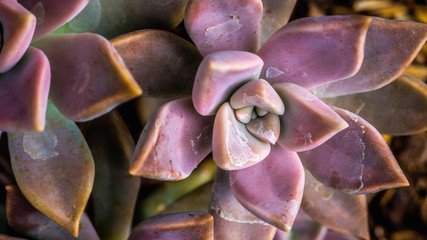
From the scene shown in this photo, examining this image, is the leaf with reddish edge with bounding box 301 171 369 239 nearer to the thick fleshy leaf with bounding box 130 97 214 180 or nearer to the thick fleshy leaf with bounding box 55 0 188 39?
the thick fleshy leaf with bounding box 130 97 214 180

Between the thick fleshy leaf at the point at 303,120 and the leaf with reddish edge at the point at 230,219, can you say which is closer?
the thick fleshy leaf at the point at 303,120

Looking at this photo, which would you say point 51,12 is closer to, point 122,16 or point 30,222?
point 122,16

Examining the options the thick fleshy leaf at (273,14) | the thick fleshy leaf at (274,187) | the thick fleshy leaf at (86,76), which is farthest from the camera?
the thick fleshy leaf at (273,14)

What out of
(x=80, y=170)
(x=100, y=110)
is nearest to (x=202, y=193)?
(x=80, y=170)

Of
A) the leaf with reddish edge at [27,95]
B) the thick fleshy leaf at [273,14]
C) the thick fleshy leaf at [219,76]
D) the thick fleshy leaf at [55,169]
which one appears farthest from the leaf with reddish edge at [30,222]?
the thick fleshy leaf at [273,14]

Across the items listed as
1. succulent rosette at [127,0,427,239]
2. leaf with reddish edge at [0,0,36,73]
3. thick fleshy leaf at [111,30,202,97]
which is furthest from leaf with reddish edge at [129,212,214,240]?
leaf with reddish edge at [0,0,36,73]

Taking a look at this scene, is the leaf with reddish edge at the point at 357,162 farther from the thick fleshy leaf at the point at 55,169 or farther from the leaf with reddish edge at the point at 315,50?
the thick fleshy leaf at the point at 55,169

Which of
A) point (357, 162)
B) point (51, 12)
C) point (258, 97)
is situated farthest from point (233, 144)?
point (51, 12)
